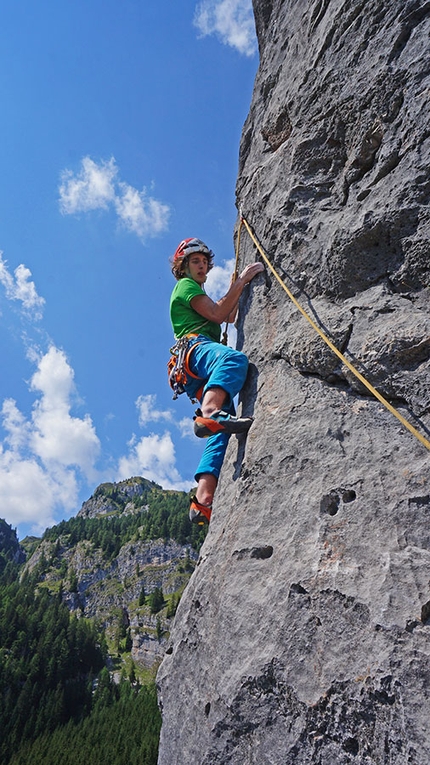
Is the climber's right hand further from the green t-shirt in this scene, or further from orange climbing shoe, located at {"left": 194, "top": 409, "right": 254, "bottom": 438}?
orange climbing shoe, located at {"left": 194, "top": 409, "right": 254, "bottom": 438}

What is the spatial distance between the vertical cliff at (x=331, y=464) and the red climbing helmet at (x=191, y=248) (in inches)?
32.8

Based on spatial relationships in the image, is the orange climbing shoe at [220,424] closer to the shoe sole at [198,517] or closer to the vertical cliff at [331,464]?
the vertical cliff at [331,464]

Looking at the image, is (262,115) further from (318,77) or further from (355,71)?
(355,71)

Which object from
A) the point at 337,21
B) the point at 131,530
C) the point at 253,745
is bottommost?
the point at 253,745

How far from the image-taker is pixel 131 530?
169m

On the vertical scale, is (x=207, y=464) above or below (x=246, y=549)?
above

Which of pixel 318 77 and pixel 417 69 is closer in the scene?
pixel 417 69

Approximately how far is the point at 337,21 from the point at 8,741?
9576 centimetres

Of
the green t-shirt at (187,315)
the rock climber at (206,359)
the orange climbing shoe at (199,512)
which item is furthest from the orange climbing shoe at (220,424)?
the green t-shirt at (187,315)

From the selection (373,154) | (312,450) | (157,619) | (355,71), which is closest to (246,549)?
(312,450)

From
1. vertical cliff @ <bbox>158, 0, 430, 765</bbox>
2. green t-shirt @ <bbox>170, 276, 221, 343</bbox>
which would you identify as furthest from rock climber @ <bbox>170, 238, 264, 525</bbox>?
vertical cliff @ <bbox>158, 0, 430, 765</bbox>

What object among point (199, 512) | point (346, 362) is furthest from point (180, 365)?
point (346, 362)

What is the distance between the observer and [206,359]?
16.1ft

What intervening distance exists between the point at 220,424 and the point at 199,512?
135cm
